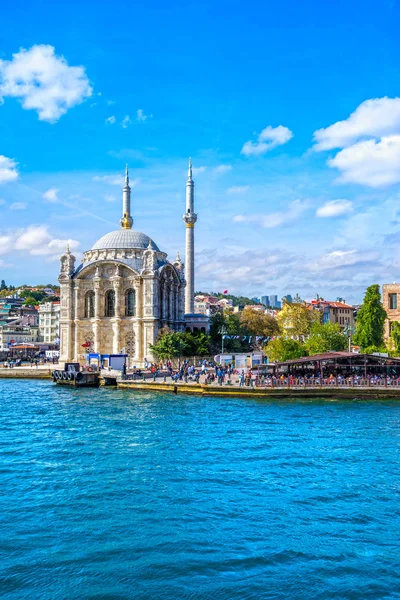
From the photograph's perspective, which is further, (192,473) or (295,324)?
(295,324)

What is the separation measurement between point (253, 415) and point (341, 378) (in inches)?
339

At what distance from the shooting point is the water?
10.2 m

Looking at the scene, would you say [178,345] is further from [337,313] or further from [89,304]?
[337,313]

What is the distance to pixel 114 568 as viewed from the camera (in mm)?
10586

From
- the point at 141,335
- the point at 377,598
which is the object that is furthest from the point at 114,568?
the point at 141,335

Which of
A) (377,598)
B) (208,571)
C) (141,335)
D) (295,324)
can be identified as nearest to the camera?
(377,598)

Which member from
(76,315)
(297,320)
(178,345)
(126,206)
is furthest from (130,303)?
(297,320)

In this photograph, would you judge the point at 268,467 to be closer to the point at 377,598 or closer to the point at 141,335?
the point at 377,598

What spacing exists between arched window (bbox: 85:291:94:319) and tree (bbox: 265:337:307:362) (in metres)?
17.2

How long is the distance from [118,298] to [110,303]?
6.17 ft

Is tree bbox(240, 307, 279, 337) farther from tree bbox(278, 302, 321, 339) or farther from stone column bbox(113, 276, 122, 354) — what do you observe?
stone column bbox(113, 276, 122, 354)

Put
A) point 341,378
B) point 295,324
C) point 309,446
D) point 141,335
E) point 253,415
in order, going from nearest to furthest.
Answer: point 309,446 < point 253,415 < point 341,378 < point 141,335 < point 295,324

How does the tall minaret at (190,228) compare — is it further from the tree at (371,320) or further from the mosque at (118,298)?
the tree at (371,320)

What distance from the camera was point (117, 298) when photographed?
170 feet
